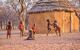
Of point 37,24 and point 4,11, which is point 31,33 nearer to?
point 37,24

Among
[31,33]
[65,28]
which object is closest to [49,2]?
[65,28]

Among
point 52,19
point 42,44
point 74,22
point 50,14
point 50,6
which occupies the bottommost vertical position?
point 42,44

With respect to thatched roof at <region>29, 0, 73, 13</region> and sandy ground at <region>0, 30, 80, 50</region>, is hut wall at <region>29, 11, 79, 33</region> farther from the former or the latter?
sandy ground at <region>0, 30, 80, 50</region>

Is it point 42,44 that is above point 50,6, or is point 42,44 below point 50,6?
below

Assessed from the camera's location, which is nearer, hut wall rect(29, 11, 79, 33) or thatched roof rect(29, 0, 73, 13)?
thatched roof rect(29, 0, 73, 13)

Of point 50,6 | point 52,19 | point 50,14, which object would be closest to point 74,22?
point 52,19

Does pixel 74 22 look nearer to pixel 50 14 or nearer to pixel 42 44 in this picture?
pixel 50 14

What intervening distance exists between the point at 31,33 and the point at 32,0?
20.9 metres

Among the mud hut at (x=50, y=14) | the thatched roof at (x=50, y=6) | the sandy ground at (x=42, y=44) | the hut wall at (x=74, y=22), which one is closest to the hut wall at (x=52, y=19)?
the mud hut at (x=50, y=14)

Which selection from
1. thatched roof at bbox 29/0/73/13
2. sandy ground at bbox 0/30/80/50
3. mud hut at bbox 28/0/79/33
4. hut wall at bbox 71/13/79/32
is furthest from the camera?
hut wall at bbox 71/13/79/32

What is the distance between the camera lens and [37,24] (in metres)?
43.3

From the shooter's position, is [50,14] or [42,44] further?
[50,14]

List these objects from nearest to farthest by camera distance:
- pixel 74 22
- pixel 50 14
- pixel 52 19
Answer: pixel 50 14 < pixel 52 19 < pixel 74 22

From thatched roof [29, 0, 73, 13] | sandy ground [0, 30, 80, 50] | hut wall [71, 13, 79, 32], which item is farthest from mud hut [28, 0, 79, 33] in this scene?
sandy ground [0, 30, 80, 50]
